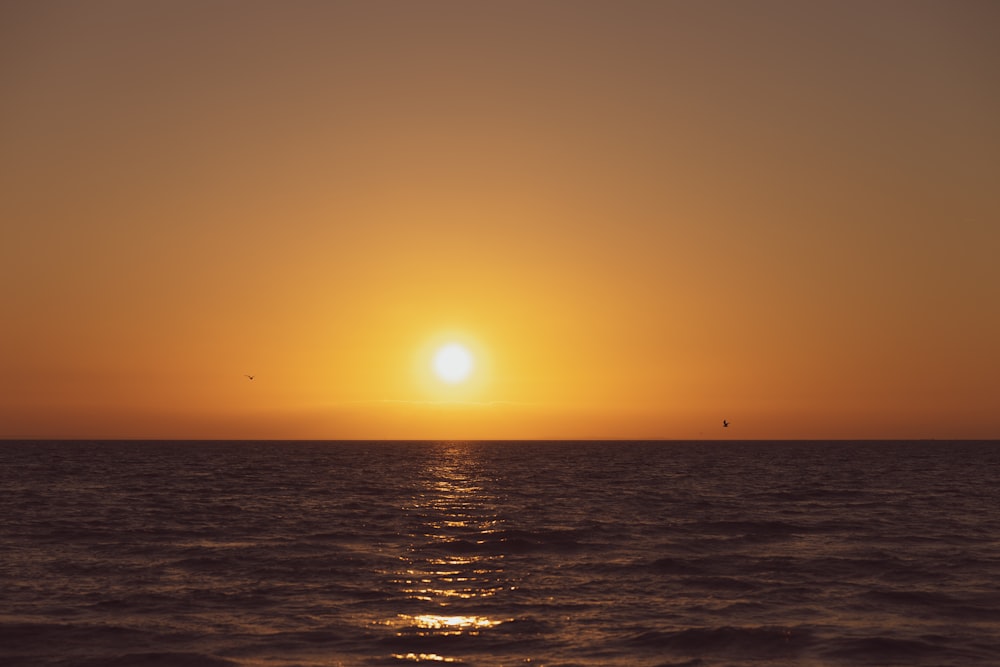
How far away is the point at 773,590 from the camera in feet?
87.1

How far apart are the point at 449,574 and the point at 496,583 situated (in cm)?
217

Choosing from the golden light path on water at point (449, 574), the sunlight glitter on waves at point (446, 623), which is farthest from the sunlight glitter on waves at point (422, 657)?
the sunlight glitter on waves at point (446, 623)

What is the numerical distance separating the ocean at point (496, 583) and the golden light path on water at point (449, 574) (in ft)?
0.40

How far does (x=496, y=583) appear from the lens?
1094 inches

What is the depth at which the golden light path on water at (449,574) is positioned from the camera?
21875 millimetres

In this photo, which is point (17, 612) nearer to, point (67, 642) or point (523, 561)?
point (67, 642)

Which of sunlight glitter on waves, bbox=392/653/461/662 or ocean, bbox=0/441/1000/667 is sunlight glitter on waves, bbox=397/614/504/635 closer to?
ocean, bbox=0/441/1000/667

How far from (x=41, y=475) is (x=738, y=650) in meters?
79.1

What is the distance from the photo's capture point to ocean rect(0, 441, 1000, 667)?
65.3ft

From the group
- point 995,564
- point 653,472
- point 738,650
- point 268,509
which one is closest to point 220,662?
point 738,650

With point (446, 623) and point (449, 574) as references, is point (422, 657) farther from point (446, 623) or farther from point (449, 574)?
point (449, 574)

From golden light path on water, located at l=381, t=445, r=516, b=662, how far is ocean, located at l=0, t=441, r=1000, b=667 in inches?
4.8

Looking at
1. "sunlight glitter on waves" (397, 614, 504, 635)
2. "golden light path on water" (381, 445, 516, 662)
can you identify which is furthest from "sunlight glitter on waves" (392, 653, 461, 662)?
"sunlight glitter on waves" (397, 614, 504, 635)

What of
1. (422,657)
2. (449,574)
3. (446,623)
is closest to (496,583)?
(449,574)
